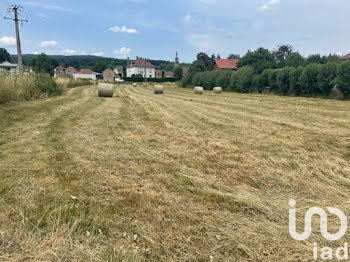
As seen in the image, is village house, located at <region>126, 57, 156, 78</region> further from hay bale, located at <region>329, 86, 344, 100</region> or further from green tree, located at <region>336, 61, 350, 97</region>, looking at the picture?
green tree, located at <region>336, 61, 350, 97</region>

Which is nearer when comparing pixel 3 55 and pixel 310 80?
pixel 310 80

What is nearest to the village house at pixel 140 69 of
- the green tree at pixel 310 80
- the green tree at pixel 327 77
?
the green tree at pixel 310 80

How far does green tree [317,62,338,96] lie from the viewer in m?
23.6

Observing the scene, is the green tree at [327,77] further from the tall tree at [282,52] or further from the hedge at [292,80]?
the tall tree at [282,52]

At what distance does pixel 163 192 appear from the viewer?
3.47 metres

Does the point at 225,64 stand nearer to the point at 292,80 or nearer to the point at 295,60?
the point at 295,60

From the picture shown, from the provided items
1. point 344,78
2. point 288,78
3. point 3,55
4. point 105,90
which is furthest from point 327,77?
point 3,55

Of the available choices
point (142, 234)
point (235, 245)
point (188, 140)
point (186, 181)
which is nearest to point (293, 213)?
point (235, 245)

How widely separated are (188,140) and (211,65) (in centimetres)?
7139

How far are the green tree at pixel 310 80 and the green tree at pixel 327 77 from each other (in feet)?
2.02

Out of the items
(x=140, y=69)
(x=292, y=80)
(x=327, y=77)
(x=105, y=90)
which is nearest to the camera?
(x=105, y=90)

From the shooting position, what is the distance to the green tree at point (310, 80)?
2516cm

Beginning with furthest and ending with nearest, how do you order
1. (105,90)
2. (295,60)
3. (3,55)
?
1. (3,55)
2. (295,60)
3. (105,90)

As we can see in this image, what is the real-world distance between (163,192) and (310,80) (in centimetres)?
2601
